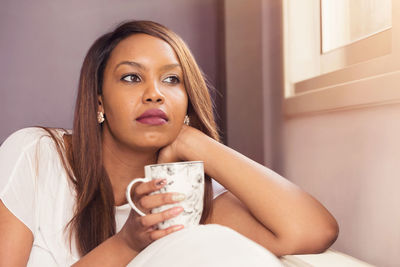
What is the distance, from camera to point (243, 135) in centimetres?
212

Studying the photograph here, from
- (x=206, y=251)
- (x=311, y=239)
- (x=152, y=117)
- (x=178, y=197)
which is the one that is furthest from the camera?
(x=152, y=117)

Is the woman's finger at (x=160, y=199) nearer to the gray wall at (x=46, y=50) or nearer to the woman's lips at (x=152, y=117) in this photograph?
the woman's lips at (x=152, y=117)

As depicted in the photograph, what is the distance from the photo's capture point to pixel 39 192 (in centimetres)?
122

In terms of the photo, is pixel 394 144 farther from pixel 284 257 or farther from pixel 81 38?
pixel 81 38

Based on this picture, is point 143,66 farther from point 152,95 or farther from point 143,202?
point 143,202

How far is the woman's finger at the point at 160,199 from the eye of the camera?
807 mm

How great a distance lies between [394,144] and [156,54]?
2.02 ft

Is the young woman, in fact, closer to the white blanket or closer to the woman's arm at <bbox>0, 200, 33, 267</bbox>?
the woman's arm at <bbox>0, 200, 33, 267</bbox>

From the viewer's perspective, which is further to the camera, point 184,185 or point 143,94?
point 143,94

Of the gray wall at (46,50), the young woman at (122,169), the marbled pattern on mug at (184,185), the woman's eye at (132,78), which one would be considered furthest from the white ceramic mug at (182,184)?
the gray wall at (46,50)

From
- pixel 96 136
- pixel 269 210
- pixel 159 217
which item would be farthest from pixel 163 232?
pixel 96 136

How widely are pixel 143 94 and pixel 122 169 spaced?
0.27 meters

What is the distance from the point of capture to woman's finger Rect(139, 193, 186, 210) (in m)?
0.81

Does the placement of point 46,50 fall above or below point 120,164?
above
